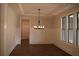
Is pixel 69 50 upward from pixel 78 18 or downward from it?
downward

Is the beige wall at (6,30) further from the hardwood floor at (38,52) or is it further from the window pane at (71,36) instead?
the window pane at (71,36)

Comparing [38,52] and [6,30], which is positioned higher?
[6,30]

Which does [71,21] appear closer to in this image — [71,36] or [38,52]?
[71,36]

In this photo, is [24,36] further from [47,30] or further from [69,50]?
[69,50]

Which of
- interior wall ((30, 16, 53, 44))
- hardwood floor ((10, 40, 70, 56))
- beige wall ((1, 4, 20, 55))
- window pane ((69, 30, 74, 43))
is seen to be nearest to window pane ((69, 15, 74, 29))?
window pane ((69, 30, 74, 43))

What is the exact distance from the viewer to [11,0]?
150 cm

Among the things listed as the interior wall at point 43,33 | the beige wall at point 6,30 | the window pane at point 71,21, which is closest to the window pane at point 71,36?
the window pane at point 71,21

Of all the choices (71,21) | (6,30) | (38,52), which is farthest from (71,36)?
(6,30)

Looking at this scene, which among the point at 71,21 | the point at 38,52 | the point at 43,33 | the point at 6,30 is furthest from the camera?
the point at 43,33

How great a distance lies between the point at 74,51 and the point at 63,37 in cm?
236

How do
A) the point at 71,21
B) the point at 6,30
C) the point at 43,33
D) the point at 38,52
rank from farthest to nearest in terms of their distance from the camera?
the point at 43,33 < the point at 38,52 < the point at 71,21 < the point at 6,30

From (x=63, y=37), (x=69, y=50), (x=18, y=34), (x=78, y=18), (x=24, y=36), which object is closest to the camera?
(x=78, y=18)

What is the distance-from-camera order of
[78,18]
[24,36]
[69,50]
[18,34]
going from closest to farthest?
[78,18] → [69,50] → [18,34] → [24,36]

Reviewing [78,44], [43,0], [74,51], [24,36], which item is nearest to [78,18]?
[78,44]
